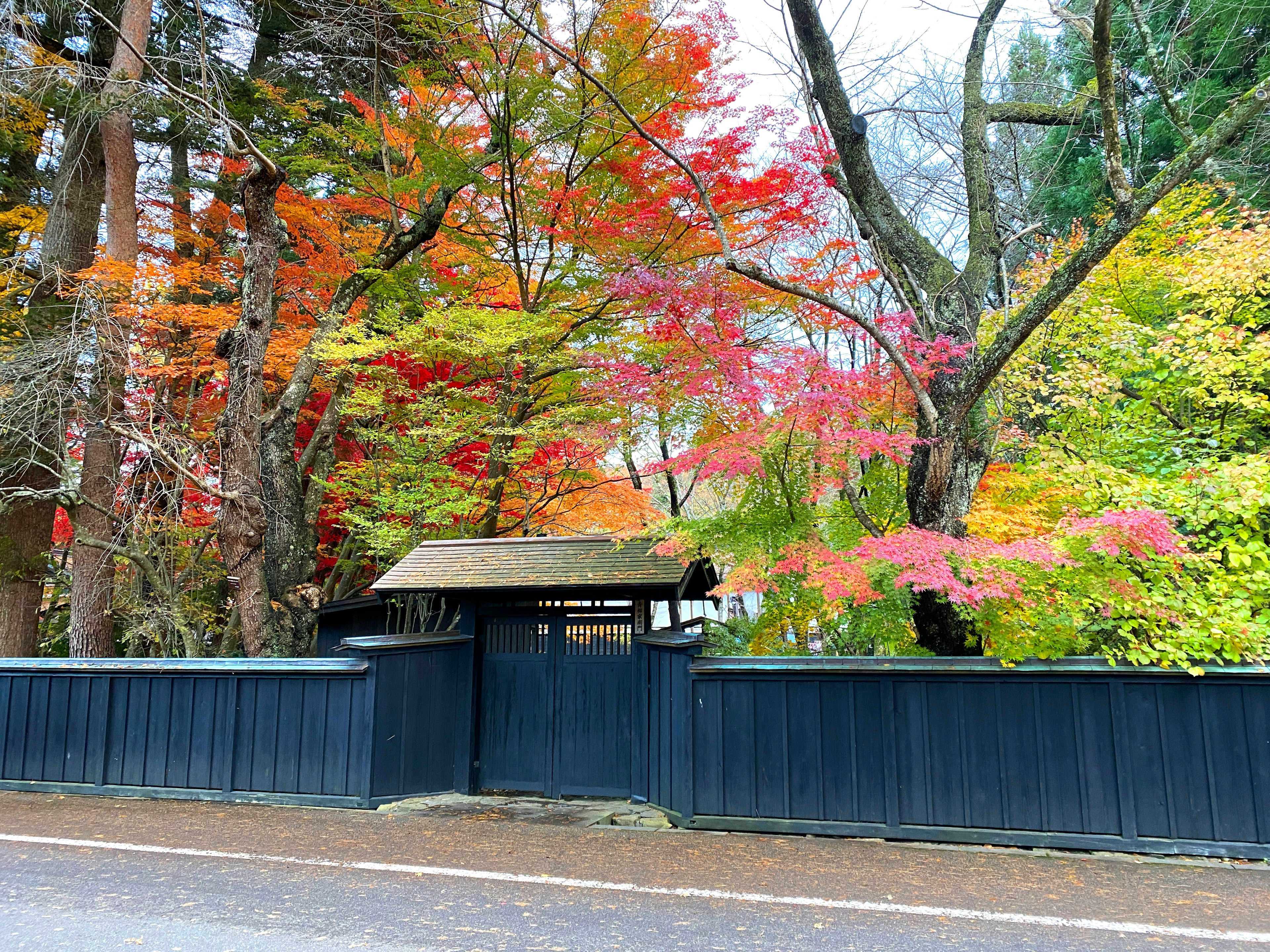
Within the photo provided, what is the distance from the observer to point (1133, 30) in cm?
1312

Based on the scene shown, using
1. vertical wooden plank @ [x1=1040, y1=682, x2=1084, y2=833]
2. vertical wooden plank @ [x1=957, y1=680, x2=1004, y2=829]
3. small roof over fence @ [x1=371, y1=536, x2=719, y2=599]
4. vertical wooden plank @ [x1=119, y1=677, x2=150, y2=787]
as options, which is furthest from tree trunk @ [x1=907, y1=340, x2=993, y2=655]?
vertical wooden plank @ [x1=119, y1=677, x2=150, y2=787]

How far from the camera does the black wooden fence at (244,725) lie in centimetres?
780

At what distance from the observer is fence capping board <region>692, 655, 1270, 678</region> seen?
20.4 feet

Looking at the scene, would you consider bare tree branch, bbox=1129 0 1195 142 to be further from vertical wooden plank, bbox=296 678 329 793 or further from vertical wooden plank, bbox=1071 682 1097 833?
vertical wooden plank, bbox=296 678 329 793

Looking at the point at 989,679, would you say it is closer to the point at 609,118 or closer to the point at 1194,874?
the point at 1194,874

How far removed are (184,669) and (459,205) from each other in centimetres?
889

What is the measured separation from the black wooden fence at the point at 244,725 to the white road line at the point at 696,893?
5.48 ft

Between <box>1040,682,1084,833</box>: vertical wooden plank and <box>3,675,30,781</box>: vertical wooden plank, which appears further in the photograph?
<box>3,675,30,781</box>: vertical wooden plank

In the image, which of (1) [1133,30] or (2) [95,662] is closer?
(2) [95,662]

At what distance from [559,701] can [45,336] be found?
35.1ft

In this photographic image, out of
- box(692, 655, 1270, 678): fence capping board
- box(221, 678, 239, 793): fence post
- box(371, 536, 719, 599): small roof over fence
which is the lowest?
box(221, 678, 239, 793): fence post

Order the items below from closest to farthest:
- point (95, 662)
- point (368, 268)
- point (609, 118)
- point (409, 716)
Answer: point (409, 716), point (95, 662), point (609, 118), point (368, 268)

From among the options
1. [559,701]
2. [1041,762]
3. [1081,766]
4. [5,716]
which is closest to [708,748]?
[559,701]

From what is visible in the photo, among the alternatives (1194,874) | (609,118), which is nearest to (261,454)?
(609,118)
